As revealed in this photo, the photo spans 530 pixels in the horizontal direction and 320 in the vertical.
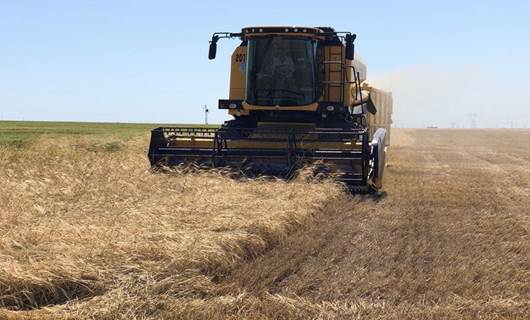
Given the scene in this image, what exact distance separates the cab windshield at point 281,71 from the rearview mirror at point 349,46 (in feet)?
2.68

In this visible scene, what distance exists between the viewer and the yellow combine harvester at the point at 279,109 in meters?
11.3

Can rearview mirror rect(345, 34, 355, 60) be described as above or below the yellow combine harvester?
above

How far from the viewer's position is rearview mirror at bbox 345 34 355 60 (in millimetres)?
11578

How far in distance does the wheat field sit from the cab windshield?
120 inches

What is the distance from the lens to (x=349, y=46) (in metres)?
11.6

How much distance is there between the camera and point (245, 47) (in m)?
12.9

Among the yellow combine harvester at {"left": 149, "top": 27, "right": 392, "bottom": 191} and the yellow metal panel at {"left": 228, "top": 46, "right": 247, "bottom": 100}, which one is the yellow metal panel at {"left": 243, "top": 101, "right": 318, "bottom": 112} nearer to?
the yellow combine harvester at {"left": 149, "top": 27, "right": 392, "bottom": 191}

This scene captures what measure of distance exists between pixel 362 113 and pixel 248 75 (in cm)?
280

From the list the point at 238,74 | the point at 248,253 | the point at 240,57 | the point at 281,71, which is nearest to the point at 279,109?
the point at 281,71

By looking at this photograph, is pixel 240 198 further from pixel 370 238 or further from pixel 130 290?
pixel 130 290

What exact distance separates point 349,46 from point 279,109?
1724 millimetres

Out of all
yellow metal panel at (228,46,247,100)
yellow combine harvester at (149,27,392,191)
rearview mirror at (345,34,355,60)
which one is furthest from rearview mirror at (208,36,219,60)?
rearview mirror at (345,34,355,60)

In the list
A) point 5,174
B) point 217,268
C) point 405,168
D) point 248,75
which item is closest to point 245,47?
point 248,75

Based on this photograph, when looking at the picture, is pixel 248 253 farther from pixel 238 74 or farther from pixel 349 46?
pixel 238 74
